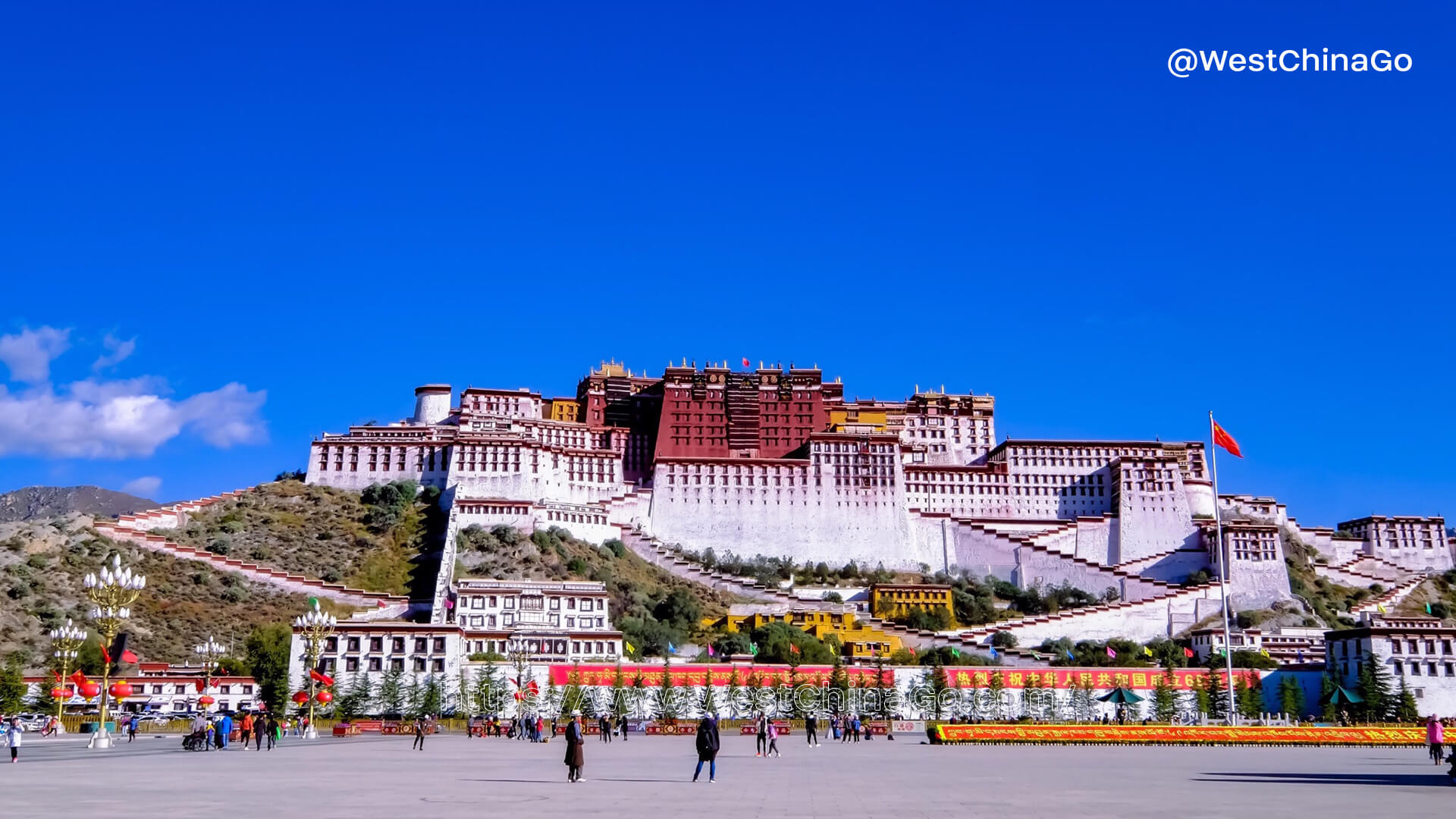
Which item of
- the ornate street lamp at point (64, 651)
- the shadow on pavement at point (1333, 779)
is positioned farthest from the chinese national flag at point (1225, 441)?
the ornate street lamp at point (64, 651)

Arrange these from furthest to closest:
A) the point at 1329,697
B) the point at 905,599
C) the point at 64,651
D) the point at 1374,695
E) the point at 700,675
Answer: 1. the point at 905,599
2. the point at 1329,697
3. the point at 1374,695
4. the point at 700,675
5. the point at 64,651

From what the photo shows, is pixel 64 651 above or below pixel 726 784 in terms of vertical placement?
above

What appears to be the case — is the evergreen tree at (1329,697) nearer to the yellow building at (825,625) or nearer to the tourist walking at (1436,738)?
the yellow building at (825,625)

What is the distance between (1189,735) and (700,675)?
25.3 meters

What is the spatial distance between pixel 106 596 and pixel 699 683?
106 feet

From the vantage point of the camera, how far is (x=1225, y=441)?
155 ft

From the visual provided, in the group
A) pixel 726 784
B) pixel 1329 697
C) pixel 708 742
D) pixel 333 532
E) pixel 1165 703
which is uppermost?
pixel 333 532

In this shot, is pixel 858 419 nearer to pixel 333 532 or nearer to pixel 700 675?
pixel 333 532

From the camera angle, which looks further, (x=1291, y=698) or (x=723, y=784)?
(x=1291, y=698)

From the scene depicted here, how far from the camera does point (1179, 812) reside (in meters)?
15.1

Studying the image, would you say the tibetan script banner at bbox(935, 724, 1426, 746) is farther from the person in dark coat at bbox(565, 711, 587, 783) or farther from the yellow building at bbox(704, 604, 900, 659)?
the yellow building at bbox(704, 604, 900, 659)

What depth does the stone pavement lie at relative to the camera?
611 inches

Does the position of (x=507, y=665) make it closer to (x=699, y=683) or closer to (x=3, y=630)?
(x=699, y=683)

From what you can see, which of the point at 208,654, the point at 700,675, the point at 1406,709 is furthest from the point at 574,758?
the point at 1406,709
